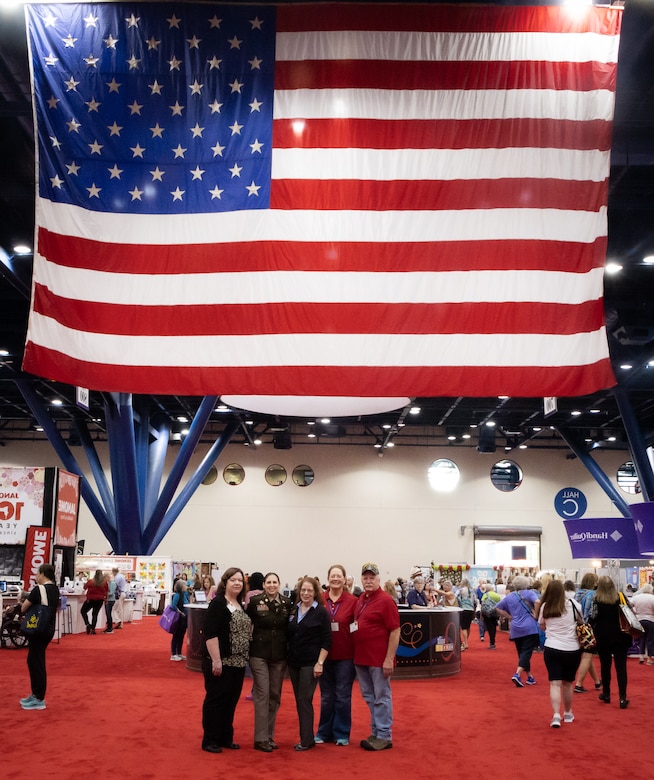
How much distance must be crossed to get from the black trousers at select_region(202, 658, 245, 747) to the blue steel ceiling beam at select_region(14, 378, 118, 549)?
17362mm

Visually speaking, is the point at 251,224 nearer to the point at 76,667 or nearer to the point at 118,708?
the point at 118,708

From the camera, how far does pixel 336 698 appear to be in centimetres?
692

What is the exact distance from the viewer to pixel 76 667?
493 inches

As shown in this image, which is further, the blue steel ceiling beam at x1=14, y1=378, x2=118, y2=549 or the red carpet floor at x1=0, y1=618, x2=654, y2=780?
the blue steel ceiling beam at x1=14, y1=378, x2=118, y2=549

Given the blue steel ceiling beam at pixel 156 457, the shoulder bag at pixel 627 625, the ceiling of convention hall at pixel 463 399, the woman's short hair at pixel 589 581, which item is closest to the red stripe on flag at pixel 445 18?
the ceiling of convention hall at pixel 463 399

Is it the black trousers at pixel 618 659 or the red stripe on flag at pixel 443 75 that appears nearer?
the red stripe on flag at pixel 443 75

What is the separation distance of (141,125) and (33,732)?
210 inches

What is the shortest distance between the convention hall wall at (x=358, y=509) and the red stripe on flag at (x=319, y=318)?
96.6 feet

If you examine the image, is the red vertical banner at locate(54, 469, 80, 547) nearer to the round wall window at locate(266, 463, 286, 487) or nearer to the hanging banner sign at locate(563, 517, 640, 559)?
the hanging banner sign at locate(563, 517, 640, 559)

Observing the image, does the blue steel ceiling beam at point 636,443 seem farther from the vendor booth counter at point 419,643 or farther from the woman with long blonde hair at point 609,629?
the woman with long blonde hair at point 609,629

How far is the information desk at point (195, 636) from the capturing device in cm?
1227

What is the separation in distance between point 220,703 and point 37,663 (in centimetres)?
263

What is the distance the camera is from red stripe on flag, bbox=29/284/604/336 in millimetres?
5977

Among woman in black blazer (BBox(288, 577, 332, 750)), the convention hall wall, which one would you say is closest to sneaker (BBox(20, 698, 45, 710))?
woman in black blazer (BBox(288, 577, 332, 750))
